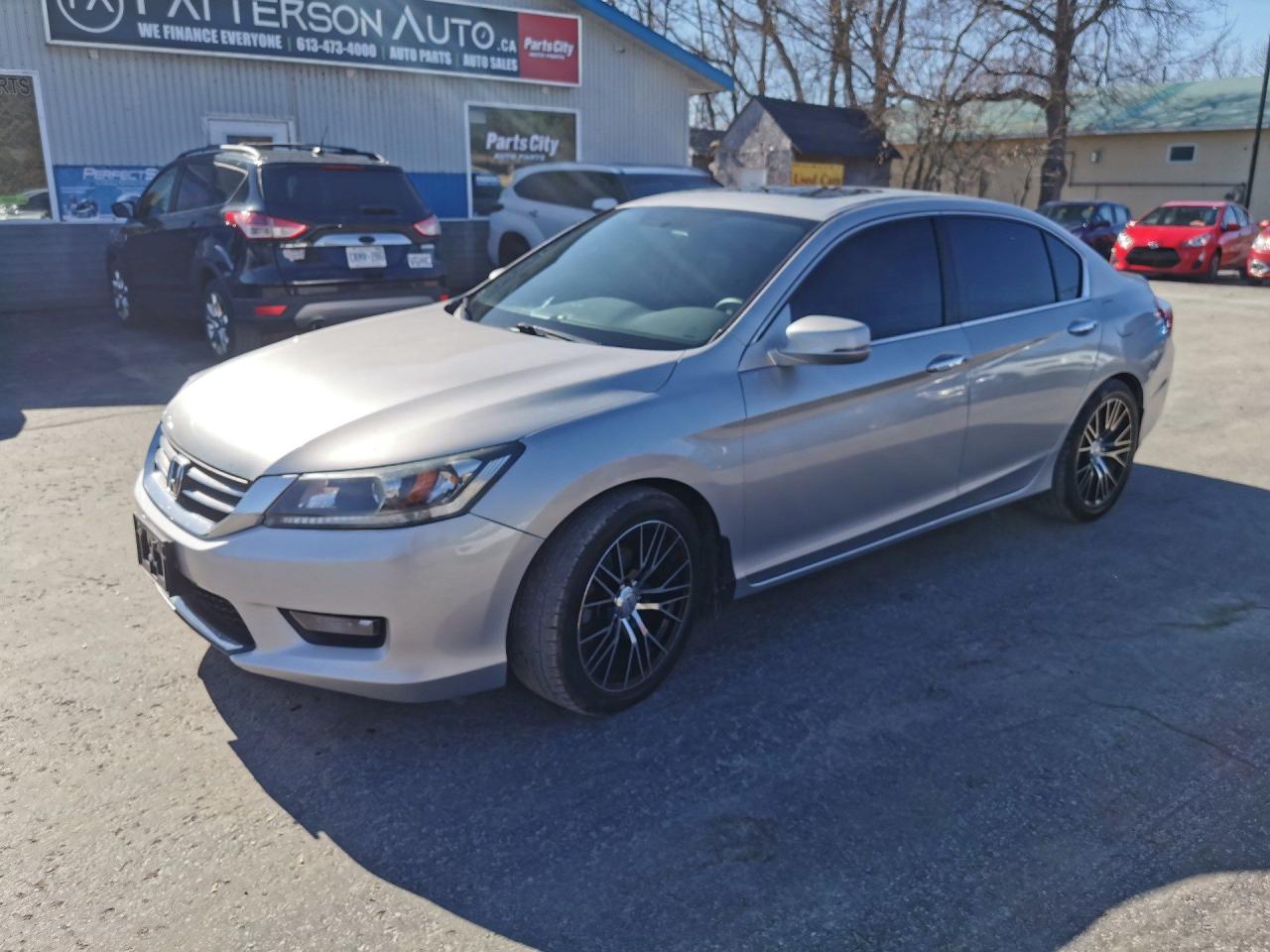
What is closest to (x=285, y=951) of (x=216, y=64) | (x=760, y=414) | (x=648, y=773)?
(x=648, y=773)

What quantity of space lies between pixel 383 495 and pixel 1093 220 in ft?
80.3

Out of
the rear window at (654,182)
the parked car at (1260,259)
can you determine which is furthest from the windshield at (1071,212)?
the rear window at (654,182)

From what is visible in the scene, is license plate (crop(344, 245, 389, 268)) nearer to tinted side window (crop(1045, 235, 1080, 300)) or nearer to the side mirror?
tinted side window (crop(1045, 235, 1080, 300))

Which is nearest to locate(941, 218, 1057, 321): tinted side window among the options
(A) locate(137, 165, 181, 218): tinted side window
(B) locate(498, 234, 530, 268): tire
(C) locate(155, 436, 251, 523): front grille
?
(C) locate(155, 436, 251, 523): front grille

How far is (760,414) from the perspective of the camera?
12.1ft

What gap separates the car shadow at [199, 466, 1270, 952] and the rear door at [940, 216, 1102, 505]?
28.6 inches

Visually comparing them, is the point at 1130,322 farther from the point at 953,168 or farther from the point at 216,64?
the point at 953,168

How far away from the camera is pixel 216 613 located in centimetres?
324

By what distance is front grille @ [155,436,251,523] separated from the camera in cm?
317

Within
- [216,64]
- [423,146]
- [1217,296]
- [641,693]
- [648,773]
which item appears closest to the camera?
[648,773]

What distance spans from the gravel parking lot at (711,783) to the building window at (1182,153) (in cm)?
3665

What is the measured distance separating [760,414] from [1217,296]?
54.8 feet

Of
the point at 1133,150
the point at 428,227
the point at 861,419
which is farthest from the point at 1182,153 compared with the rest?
the point at 861,419

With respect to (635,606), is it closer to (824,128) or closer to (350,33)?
(350,33)
